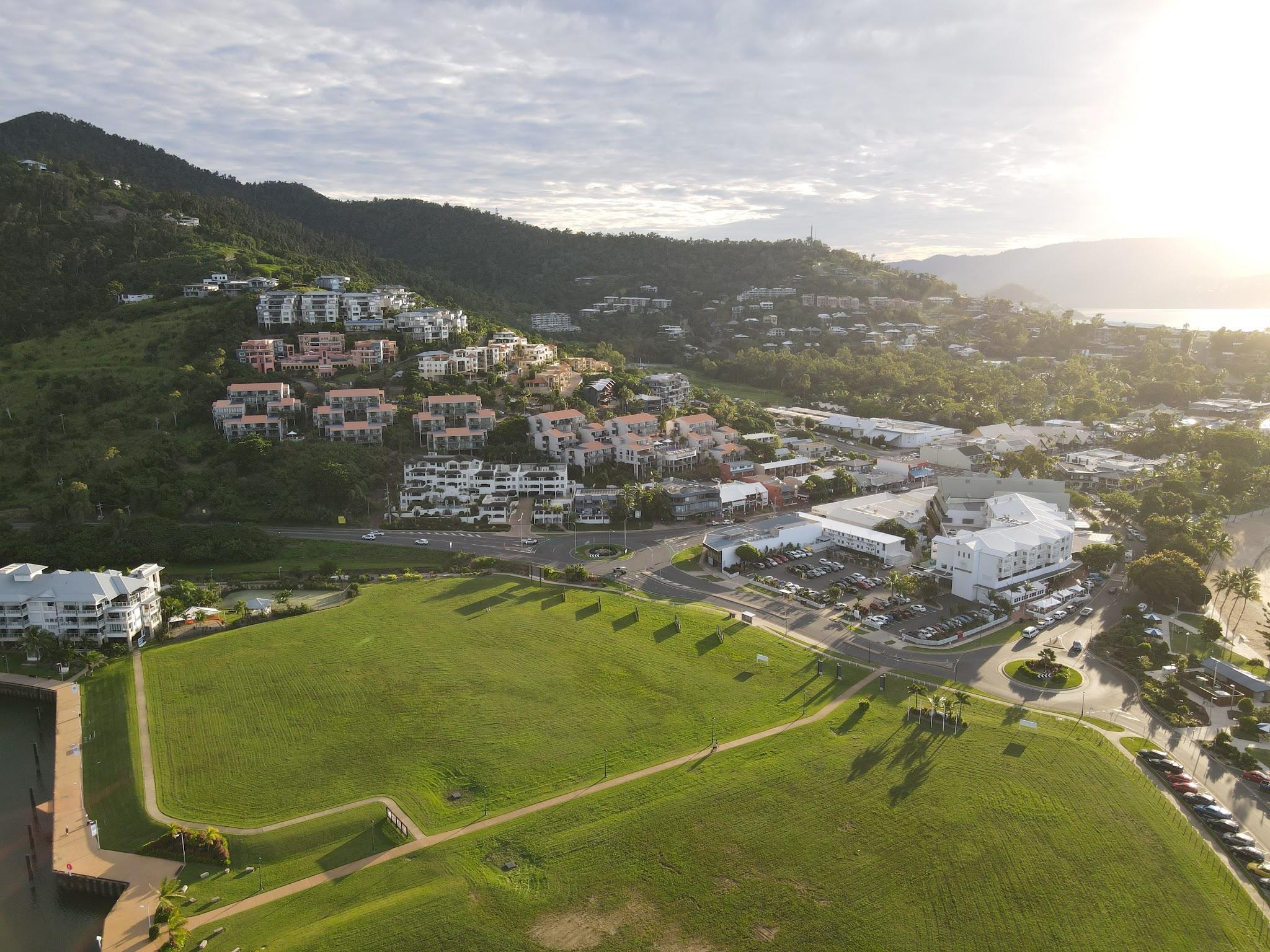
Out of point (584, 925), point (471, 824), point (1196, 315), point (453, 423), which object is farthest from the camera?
point (1196, 315)

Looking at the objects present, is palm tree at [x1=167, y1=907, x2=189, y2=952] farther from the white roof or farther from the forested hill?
the forested hill

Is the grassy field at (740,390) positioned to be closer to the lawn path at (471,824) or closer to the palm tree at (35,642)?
the lawn path at (471,824)

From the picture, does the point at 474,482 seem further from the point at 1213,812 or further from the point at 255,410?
the point at 1213,812

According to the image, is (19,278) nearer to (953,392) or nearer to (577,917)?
(577,917)

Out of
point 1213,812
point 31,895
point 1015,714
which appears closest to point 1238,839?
point 1213,812

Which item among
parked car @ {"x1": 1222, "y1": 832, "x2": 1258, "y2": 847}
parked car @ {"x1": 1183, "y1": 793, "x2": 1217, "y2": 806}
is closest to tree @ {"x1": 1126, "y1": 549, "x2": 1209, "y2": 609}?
parked car @ {"x1": 1183, "y1": 793, "x2": 1217, "y2": 806}

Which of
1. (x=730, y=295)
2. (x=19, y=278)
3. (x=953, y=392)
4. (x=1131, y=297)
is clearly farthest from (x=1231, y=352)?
(x=19, y=278)
